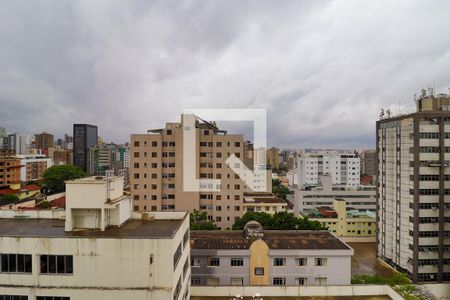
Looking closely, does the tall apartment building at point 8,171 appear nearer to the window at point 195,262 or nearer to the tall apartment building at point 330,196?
the window at point 195,262

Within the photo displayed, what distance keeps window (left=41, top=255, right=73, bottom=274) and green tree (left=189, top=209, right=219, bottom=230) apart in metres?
11.6

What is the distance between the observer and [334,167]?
4294cm

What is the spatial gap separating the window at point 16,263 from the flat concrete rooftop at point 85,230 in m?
0.42

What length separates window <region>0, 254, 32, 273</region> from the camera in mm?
6215

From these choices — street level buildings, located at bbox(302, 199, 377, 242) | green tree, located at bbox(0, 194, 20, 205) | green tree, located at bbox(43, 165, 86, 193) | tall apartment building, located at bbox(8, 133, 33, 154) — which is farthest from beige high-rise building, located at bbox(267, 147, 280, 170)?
tall apartment building, located at bbox(8, 133, 33, 154)

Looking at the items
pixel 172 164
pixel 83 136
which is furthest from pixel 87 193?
pixel 83 136

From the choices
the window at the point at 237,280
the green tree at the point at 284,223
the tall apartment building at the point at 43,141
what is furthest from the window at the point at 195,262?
Result: the tall apartment building at the point at 43,141

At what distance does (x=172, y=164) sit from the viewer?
22.1 m

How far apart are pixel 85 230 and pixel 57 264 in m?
0.92

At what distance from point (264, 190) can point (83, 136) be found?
37604mm

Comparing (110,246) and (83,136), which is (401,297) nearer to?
(110,246)

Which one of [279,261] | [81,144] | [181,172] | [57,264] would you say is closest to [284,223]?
[279,261]

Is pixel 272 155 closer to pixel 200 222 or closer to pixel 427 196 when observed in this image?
pixel 200 222

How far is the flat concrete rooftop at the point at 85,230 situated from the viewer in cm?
641
